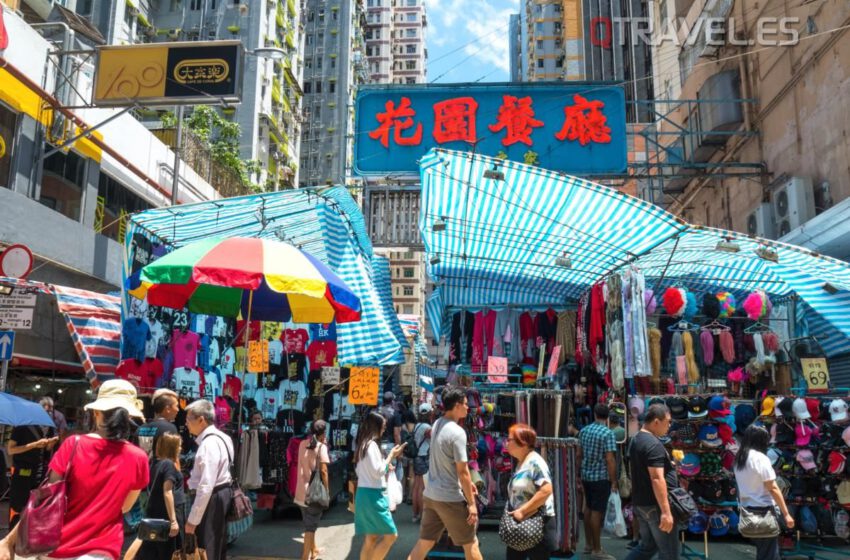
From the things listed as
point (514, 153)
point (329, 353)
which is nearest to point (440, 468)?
point (329, 353)

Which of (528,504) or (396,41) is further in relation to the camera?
(396,41)

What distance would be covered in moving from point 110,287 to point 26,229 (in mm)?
3332

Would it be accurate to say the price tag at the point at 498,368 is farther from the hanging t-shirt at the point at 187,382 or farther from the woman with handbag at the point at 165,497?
the woman with handbag at the point at 165,497

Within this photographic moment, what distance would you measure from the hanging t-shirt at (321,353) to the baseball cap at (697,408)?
19.6 feet

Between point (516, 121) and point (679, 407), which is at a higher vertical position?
point (516, 121)

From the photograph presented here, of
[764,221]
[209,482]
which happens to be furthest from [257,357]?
[764,221]

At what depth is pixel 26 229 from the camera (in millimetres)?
11352

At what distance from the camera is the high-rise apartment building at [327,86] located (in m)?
61.5

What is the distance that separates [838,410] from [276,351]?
841 centimetres

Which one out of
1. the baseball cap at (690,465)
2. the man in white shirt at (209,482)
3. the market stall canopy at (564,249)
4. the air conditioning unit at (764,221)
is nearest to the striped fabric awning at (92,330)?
the man in white shirt at (209,482)

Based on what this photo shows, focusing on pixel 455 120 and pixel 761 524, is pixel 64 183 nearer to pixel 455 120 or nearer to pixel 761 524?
pixel 455 120

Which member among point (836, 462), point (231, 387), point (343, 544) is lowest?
point (343, 544)

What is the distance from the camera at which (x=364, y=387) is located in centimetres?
1008

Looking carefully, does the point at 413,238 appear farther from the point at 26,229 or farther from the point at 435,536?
the point at 435,536
